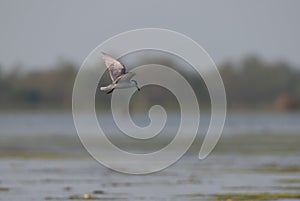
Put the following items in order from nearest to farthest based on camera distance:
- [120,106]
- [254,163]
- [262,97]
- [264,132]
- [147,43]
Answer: [254,163], [147,43], [264,132], [120,106], [262,97]

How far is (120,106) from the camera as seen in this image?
70062 millimetres

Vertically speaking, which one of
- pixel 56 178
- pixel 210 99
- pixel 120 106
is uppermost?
pixel 210 99

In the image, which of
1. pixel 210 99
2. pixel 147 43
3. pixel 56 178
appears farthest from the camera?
pixel 210 99

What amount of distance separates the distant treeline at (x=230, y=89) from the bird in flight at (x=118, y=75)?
75349 mm

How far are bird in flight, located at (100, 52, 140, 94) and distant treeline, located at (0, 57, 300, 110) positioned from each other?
247 ft

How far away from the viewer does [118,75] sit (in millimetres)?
18359

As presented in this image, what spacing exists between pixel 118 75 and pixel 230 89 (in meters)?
76.9

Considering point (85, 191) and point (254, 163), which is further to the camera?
point (254, 163)

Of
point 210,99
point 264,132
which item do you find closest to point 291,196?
point 264,132

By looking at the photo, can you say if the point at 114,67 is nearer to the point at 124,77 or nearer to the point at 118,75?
the point at 118,75

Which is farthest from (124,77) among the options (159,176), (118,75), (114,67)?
(159,176)

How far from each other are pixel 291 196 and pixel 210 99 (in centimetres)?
6597

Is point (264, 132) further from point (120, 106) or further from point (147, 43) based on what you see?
point (120, 106)

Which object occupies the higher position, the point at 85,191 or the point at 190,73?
the point at 190,73
